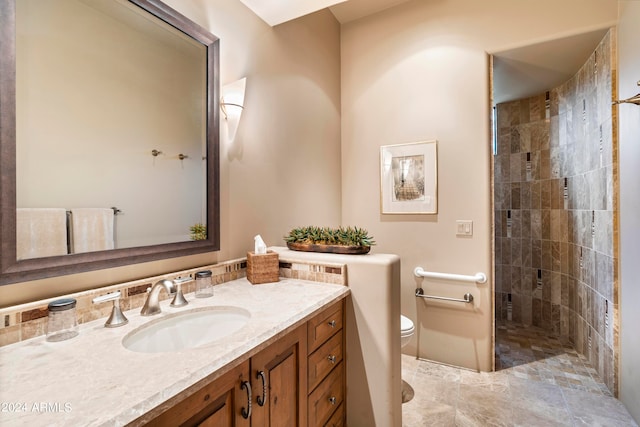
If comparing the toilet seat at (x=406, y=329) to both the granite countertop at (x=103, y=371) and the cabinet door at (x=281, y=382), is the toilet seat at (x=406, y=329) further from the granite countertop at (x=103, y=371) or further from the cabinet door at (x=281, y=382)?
the granite countertop at (x=103, y=371)

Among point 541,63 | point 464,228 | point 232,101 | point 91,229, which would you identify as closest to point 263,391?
point 91,229

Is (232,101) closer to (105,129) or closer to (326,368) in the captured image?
(105,129)

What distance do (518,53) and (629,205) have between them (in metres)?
1.31

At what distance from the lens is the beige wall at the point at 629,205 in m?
1.65

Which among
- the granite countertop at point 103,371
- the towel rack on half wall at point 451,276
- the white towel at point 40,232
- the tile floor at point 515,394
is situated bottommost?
the tile floor at point 515,394

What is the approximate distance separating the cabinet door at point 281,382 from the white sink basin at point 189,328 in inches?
7.5

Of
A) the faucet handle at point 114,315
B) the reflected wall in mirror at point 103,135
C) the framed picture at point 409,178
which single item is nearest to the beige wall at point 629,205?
the framed picture at point 409,178

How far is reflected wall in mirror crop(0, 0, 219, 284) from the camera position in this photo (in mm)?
917

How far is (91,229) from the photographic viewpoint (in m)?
1.08

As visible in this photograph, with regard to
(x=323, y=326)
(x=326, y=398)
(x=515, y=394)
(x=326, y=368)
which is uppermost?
(x=323, y=326)

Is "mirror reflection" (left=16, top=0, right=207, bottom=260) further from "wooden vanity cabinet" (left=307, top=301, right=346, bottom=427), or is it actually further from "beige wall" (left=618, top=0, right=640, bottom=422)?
"beige wall" (left=618, top=0, right=640, bottom=422)

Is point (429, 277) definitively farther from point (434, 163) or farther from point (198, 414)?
point (198, 414)

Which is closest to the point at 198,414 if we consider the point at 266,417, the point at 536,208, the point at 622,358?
the point at 266,417

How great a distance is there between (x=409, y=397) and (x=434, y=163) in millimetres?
1741
